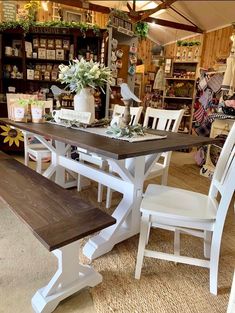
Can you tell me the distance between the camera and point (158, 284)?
1.47m

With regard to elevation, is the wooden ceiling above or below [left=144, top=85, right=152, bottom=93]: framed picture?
above

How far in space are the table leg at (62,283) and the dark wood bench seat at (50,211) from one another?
0.16 meters

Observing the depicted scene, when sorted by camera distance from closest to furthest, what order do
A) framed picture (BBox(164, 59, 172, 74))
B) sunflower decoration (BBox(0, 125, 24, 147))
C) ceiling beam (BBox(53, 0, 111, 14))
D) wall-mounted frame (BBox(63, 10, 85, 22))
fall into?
sunflower decoration (BBox(0, 125, 24, 147)) → framed picture (BBox(164, 59, 172, 74)) → ceiling beam (BBox(53, 0, 111, 14)) → wall-mounted frame (BBox(63, 10, 85, 22))

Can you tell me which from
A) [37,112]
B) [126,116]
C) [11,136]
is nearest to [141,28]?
[11,136]

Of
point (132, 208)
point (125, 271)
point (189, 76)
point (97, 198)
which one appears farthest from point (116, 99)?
point (125, 271)

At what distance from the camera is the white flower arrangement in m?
1.95

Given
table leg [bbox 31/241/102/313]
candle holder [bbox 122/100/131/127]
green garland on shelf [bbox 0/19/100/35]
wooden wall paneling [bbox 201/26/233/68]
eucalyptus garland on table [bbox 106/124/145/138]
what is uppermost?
wooden wall paneling [bbox 201/26/233/68]

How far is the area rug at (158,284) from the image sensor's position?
1.32 meters

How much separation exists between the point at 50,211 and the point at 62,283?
0.38 m

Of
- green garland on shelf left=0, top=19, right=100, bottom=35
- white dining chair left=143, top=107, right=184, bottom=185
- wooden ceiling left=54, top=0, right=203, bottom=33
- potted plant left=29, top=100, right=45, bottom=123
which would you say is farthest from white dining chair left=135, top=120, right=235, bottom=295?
wooden ceiling left=54, top=0, right=203, bottom=33

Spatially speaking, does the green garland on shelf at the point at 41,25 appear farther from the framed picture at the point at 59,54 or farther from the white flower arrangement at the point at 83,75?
the white flower arrangement at the point at 83,75

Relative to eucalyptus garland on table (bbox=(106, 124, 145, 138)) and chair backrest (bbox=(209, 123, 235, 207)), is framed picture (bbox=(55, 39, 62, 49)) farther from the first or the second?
chair backrest (bbox=(209, 123, 235, 207))

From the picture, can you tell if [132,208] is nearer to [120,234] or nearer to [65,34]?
[120,234]

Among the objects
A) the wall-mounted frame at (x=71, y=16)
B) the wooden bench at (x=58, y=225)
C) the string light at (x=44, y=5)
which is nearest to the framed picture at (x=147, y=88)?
the wall-mounted frame at (x=71, y=16)
